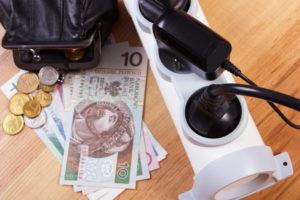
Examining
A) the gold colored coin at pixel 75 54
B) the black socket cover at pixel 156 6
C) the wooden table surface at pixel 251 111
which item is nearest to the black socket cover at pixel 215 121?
the black socket cover at pixel 156 6

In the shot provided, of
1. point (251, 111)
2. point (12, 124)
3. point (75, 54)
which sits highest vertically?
point (251, 111)

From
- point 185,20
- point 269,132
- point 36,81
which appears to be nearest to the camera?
point 185,20

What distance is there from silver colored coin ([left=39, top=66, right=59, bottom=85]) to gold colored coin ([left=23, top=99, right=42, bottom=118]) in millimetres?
46

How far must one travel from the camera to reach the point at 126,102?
69 centimetres

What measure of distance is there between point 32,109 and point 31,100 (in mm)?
22

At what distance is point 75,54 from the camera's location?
68 centimetres

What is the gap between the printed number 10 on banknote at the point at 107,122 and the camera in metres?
0.66

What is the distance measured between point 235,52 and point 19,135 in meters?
0.45

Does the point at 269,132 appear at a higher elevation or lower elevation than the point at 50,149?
higher

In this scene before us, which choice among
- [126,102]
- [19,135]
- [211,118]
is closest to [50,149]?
[19,135]

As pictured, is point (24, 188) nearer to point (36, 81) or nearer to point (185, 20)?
point (36, 81)

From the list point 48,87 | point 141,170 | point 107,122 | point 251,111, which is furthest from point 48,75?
point 251,111

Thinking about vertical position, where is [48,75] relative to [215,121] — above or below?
below

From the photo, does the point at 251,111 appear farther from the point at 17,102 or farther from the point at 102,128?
the point at 17,102
